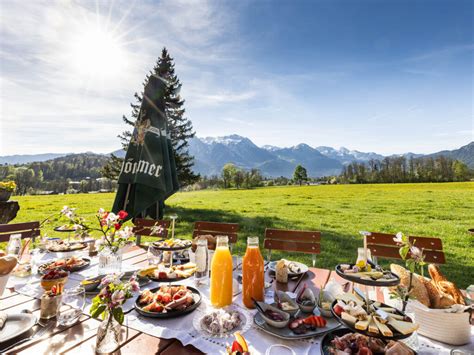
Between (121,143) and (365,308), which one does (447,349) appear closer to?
(365,308)

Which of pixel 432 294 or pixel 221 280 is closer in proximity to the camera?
pixel 432 294

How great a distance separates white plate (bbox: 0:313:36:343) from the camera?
1.22 metres

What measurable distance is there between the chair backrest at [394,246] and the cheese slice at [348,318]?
192 cm

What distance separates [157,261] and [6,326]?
1.14 m

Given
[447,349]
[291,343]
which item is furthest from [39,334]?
[447,349]

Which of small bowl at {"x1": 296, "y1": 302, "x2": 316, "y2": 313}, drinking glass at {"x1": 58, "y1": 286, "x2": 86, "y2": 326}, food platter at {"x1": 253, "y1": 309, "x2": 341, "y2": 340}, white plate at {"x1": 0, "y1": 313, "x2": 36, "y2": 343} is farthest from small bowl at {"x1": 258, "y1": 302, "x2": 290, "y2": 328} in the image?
white plate at {"x1": 0, "y1": 313, "x2": 36, "y2": 343}

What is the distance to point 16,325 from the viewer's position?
132cm

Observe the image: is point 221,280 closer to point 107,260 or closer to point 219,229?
point 107,260

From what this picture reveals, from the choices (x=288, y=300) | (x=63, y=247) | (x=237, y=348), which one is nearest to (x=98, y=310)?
(x=237, y=348)

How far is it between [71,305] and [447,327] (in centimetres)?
221

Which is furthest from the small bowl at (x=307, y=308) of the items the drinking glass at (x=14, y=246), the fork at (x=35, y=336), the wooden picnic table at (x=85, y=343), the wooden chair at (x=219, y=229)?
the drinking glass at (x=14, y=246)

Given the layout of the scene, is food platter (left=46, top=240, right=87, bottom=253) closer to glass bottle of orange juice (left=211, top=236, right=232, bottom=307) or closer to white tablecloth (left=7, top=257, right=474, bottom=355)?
white tablecloth (left=7, top=257, right=474, bottom=355)

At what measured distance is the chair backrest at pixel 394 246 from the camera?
257 cm

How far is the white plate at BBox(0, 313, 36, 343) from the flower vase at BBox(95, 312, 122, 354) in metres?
0.47
